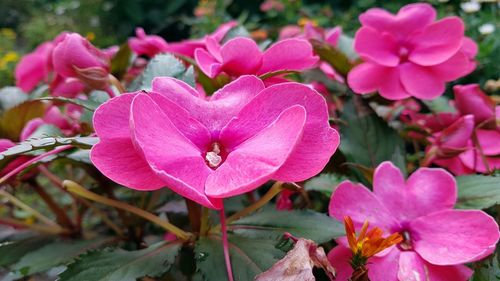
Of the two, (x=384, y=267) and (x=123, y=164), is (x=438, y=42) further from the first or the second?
(x=123, y=164)

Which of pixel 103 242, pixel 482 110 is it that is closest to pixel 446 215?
pixel 482 110

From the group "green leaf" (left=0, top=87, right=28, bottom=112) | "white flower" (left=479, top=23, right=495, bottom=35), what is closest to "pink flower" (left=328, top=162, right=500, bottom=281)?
"green leaf" (left=0, top=87, right=28, bottom=112)

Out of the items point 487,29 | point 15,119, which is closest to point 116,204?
point 15,119

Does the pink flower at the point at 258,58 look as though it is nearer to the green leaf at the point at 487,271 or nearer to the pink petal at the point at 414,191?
the pink petal at the point at 414,191

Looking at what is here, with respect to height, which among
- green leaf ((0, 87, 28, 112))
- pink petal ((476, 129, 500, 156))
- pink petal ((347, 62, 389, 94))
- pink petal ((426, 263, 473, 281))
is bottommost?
pink petal ((476, 129, 500, 156))

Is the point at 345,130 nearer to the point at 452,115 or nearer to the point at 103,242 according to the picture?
the point at 452,115

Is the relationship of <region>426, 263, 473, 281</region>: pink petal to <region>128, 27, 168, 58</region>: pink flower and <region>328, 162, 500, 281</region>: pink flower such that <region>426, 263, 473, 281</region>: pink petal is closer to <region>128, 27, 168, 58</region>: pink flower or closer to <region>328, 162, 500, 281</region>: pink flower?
<region>328, 162, 500, 281</region>: pink flower
